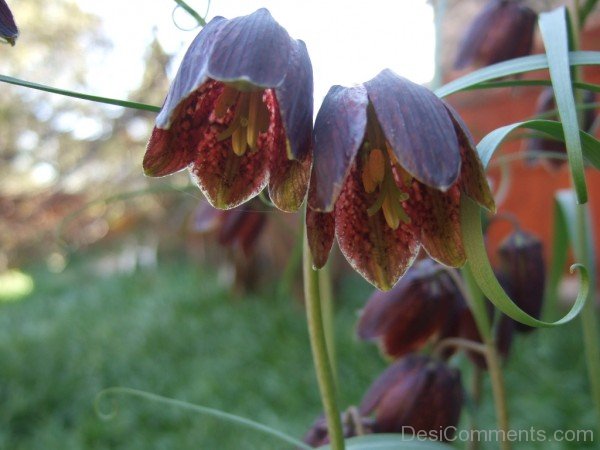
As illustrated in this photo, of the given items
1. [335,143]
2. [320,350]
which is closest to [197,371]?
[320,350]

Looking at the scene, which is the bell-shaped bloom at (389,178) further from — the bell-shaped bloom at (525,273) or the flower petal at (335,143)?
the bell-shaped bloom at (525,273)

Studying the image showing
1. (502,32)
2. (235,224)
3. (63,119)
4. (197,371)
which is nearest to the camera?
(502,32)

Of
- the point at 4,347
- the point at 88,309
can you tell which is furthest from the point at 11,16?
the point at 88,309

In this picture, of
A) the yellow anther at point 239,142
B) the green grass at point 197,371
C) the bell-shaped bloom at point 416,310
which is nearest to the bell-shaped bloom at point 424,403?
the bell-shaped bloom at point 416,310

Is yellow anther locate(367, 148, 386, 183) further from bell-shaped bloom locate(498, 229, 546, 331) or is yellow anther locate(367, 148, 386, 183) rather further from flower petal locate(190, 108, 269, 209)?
bell-shaped bloom locate(498, 229, 546, 331)

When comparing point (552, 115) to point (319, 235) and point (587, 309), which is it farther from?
point (319, 235)
